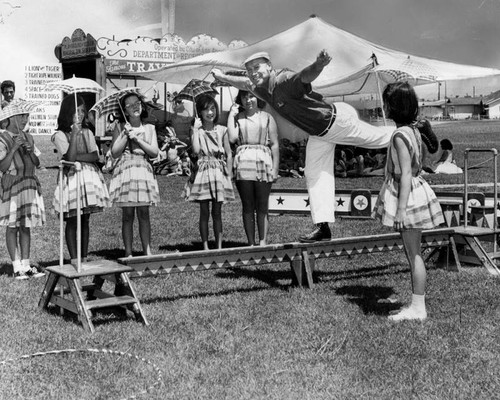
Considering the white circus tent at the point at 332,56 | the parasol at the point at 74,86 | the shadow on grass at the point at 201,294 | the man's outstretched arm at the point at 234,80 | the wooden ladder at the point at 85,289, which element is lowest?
the shadow on grass at the point at 201,294

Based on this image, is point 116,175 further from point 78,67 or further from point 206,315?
point 78,67

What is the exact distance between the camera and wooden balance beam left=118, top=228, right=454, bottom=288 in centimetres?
566

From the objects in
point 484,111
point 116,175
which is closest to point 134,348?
point 116,175

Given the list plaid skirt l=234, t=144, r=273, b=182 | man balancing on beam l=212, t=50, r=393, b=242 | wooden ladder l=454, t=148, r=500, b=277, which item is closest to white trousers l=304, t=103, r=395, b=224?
man balancing on beam l=212, t=50, r=393, b=242

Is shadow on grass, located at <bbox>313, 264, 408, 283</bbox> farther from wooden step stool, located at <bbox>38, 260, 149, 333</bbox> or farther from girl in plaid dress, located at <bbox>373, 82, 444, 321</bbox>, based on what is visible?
wooden step stool, located at <bbox>38, 260, 149, 333</bbox>

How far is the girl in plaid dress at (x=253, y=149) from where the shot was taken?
7344 mm

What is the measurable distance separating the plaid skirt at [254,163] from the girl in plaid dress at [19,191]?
6.98 feet

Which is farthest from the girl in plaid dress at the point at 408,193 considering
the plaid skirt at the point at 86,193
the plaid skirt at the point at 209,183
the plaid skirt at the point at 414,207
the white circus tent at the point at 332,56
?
the white circus tent at the point at 332,56

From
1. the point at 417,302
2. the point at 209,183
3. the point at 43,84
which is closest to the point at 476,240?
the point at 417,302

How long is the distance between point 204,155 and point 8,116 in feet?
7.14

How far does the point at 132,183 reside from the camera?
280 inches

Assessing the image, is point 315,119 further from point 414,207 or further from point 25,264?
point 25,264

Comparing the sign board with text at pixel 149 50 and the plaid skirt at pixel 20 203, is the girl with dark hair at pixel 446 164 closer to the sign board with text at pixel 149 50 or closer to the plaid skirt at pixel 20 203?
the sign board with text at pixel 149 50

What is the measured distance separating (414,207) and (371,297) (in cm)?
117
